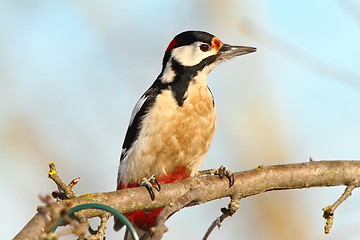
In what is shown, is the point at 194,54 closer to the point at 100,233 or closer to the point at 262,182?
the point at 262,182

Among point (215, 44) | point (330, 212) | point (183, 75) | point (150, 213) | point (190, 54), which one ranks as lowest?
point (330, 212)

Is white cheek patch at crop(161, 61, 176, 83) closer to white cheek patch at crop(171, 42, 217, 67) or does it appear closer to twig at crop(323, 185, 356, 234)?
white cheek patch at crop(171, 42, 217, 67)

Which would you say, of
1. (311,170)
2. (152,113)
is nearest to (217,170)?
(311,170)

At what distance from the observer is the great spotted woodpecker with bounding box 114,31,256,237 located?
5016 mm

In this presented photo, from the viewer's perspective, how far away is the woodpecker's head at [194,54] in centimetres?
538

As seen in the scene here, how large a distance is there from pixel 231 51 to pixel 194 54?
30cm

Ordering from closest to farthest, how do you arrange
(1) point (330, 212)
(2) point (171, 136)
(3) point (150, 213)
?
(1) point (330, 212), (2) point (171, 136), (3) point (150, 213)

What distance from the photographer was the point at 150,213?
5.26 metres

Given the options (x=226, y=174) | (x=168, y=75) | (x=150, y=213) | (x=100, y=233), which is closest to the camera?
(x=100, y=233)

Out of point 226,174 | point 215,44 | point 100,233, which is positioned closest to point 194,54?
point 215,44

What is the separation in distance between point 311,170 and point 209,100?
3.97 ft

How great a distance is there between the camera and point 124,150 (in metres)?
5.44

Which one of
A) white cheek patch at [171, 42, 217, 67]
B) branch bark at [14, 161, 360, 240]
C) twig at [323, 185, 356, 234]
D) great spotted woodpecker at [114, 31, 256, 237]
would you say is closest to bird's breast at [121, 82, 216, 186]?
great spotted woodpecker at [114, 31, 256, 237]

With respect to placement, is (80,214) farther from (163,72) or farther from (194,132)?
(163,72)
